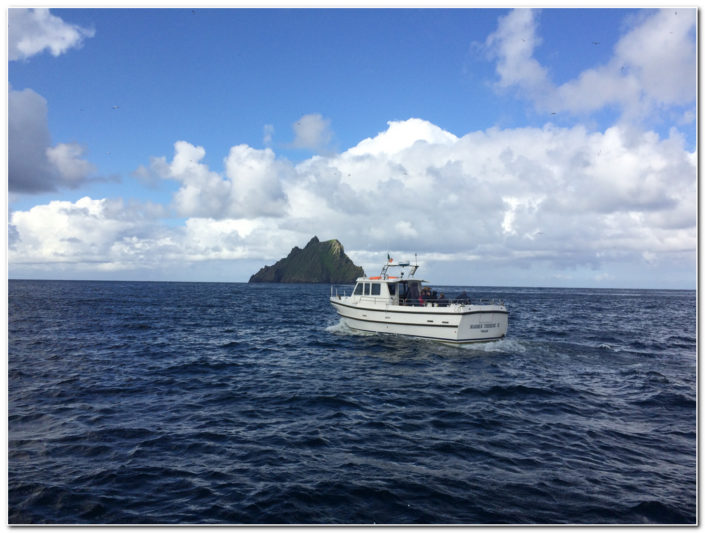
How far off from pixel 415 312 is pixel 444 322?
1.81 metres

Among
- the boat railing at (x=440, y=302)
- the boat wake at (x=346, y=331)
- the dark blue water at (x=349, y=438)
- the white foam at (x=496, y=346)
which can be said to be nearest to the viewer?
the dark blue water at (x=349, y=438)

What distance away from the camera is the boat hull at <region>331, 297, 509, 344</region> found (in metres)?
21.2

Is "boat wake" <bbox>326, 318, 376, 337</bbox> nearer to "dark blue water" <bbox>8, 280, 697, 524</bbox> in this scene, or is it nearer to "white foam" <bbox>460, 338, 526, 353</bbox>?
"dark blue water" <bbox>8, 280, 697, 524</bbox>

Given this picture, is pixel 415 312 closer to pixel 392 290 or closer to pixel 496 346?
pixel 392 290

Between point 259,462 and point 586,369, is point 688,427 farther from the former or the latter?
point 259,462

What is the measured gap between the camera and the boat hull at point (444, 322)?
69.6 ft

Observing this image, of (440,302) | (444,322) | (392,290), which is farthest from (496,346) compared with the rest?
(392,290)

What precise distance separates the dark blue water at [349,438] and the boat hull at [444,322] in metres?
2.15

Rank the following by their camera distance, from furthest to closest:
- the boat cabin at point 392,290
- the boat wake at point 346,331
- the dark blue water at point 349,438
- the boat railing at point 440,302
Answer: the boat wake at point 346,331
the boat cabin at point 392,290
the boat railing at point 440,302
the dark blue water at point 349,438

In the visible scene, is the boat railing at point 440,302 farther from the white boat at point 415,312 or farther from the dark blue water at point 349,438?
the dark blue water at point 349,438

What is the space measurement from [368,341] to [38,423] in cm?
1599

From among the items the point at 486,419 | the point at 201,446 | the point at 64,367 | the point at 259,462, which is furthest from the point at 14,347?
the point at 486,419

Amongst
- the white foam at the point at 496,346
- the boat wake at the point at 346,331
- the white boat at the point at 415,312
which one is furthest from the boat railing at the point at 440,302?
the boat wake at the point at 346,331

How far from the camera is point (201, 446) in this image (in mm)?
8977
